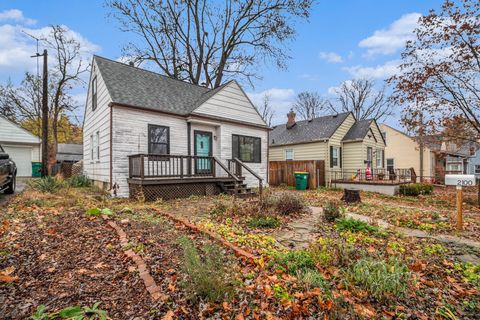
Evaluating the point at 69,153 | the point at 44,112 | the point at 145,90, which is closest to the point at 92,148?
the point at 145,90

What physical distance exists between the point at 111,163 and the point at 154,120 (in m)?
2.33

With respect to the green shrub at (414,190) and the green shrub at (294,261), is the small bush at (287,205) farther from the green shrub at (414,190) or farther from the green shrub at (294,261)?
the green shrub at (414,190)

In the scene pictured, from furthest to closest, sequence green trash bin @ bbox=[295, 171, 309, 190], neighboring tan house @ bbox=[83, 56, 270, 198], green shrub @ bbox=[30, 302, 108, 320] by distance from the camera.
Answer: green trash bin @ bbox=[295, 171, 309, 190]
neighboring tan house @ bbox=[83, 56, 270, 198]
green shrub @ bbox=[30, 302, 108, 320]

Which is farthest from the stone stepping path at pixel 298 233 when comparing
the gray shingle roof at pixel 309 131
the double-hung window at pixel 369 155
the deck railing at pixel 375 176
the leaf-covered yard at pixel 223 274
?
the double-hung window at pixel 369 155

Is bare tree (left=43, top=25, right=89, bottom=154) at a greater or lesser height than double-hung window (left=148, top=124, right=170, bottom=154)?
greater

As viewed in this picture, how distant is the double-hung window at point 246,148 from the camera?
12198 mm

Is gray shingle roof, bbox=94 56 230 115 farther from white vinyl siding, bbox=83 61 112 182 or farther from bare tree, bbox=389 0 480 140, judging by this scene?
bare tree, bbox=389 0 480 140

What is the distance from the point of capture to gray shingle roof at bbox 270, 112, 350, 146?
17.8 metres

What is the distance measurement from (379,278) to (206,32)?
71.0 feet

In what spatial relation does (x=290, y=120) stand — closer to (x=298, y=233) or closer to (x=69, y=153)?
(x=298, y=233)

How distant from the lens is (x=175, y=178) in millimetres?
9109

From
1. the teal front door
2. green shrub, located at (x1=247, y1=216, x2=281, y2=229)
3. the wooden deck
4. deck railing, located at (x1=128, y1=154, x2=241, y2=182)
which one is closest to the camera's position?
green shrub, located at (x1=247, y1=216, x2=281, y2=229)

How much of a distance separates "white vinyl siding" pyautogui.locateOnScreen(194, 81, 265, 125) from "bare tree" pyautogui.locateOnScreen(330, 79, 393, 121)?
1032 inches

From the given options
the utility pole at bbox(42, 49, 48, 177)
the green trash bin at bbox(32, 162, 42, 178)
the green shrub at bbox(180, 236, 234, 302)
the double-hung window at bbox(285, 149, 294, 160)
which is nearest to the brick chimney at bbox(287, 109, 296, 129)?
the double-hung window at bbox(285, 149, 294, 160)
